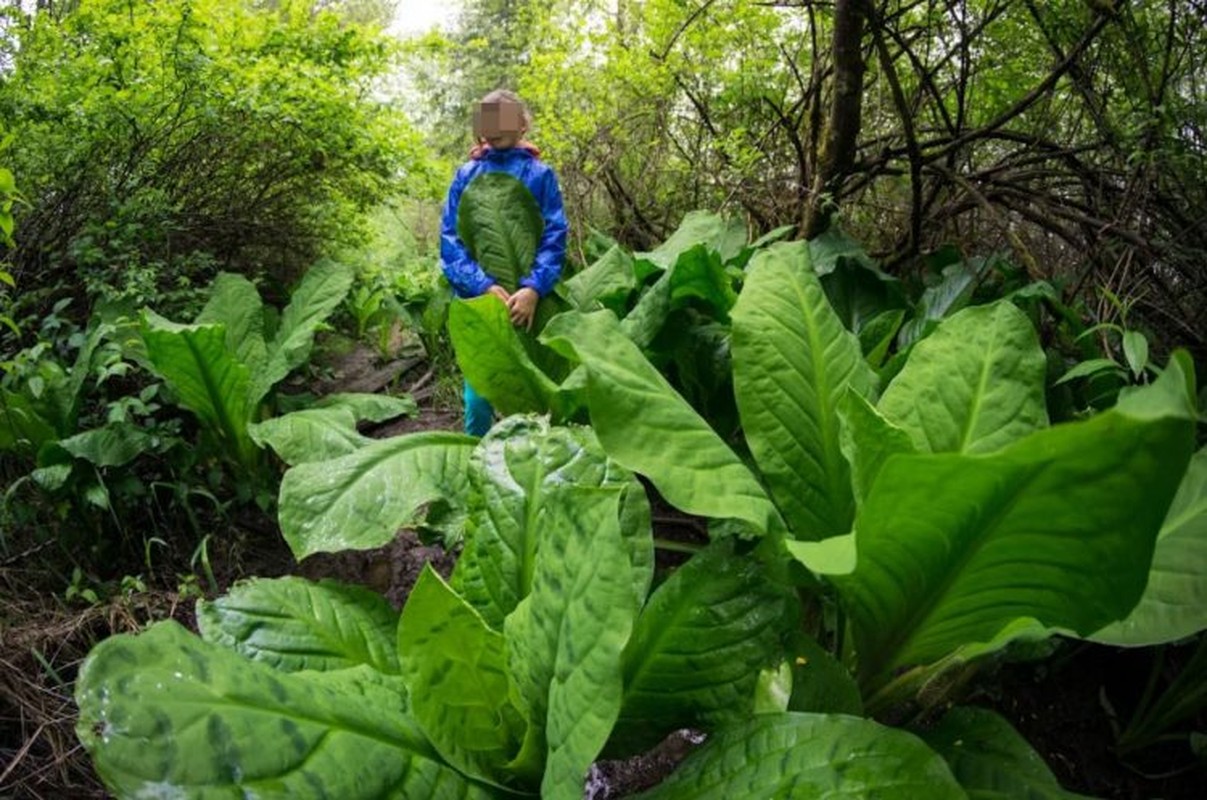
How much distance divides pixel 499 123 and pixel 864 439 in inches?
86.3

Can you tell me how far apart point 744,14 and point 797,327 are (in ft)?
9.19

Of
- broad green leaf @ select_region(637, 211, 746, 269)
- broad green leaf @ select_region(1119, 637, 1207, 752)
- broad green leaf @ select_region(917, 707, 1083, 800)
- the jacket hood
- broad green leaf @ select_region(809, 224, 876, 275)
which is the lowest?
broad green leaf @ select_region(1119, 637, 1207, 752)

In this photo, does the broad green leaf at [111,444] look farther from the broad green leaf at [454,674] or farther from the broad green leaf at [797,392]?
the broad green leaf at [797,392]

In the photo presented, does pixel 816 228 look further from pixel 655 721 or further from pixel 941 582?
pixel 655 721

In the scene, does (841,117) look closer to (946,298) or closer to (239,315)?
(946,298)

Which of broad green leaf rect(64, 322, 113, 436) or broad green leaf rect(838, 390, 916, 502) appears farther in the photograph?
broad green leaf rect(64, 322, 113, 436)

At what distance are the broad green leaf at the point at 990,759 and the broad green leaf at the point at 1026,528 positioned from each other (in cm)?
18

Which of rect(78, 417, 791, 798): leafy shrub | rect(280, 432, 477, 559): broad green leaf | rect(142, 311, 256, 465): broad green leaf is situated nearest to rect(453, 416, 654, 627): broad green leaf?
rect(78, 417, 791, 798): leafy shrub

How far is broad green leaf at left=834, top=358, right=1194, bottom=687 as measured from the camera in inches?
27.9

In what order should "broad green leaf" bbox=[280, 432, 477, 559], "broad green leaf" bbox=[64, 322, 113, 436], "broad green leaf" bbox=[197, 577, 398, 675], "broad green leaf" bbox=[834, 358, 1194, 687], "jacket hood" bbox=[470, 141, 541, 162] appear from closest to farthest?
"broad green leaf" bbox=[834, 358, 1194, 687] → "broad green leaf" bbox=[197, 577, 398, 675] → "broad green leaf" bbox=[280, 432, 477, 559] → "broad green leaf" bbox=[64, 322, 113, 436] → "jacket hood" bbox=[470, 141, 541, 162]

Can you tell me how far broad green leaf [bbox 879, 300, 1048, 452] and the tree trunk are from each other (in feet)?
4.13

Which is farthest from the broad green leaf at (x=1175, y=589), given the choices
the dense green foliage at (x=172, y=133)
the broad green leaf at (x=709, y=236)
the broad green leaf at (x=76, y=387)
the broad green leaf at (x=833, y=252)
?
the dense green foliage at (x=172, y=133)

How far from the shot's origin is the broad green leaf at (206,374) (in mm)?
2330

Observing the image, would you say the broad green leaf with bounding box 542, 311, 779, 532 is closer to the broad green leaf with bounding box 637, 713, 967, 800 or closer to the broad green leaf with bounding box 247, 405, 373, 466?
the broad green leaf with bounding box 637, 713, 967, 800
